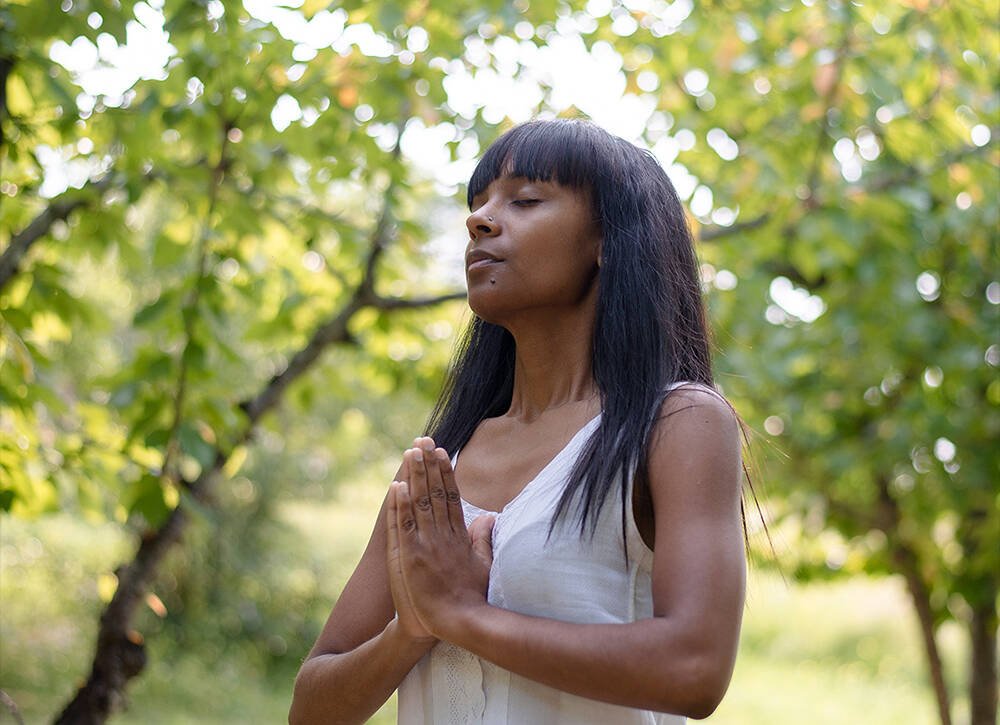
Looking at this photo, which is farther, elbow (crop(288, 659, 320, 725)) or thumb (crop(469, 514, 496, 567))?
elbow (crop(288, 659, 320, 725))

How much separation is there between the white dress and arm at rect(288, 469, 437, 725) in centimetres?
7

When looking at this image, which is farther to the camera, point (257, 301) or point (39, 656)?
point (39, 656)

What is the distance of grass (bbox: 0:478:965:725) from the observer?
8.74m

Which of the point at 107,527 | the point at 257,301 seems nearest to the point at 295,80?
the point at 257,301

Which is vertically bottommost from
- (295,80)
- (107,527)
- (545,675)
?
(107,527)

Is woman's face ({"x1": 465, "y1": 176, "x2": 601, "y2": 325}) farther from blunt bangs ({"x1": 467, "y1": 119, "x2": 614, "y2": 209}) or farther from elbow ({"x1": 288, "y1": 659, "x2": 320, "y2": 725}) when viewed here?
elbow ({"x1": 288, "y1": 659, "x2": 320, "y2": 725})

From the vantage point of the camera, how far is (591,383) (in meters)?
1.61

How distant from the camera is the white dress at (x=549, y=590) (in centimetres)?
142

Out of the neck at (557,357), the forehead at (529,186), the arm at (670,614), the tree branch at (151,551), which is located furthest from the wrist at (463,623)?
the tree branch at (151,551)

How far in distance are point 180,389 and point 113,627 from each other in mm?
778

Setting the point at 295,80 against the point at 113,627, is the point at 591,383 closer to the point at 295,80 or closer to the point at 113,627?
the point at 295,80

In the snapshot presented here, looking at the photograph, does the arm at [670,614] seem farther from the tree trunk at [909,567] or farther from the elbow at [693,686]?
the tree trunk at [909,567]

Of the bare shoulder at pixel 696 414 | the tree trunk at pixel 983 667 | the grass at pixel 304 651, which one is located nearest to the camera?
the bare shoulder at pixel 696 414

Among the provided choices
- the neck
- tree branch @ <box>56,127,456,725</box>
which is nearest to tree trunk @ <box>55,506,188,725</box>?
tree branch @ <box>56,127,456,725</box>
